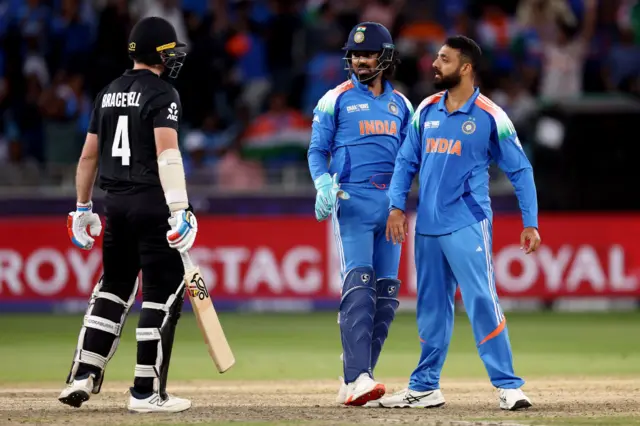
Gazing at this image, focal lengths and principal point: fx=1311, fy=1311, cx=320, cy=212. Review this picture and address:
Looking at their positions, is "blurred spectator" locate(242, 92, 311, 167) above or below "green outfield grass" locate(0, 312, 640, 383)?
above

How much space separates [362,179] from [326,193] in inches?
13.6

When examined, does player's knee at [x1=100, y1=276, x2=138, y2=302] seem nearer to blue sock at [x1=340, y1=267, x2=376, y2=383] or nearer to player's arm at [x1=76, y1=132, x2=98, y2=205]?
player's arm at [x1=76, y1=132, x2=98, y2=205]

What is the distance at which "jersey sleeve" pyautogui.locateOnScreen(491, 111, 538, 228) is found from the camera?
26.7ft

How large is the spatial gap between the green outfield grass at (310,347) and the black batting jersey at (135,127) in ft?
9.37

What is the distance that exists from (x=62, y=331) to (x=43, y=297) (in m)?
1.90

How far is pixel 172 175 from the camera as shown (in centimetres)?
782

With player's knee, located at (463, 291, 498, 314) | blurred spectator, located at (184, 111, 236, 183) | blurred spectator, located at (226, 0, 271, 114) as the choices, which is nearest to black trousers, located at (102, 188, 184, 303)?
player's knee, located at (463, 291, 498, 314)

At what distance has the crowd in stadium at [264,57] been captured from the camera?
1767cm

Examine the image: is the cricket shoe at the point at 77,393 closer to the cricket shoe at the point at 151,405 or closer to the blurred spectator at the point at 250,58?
the cricket shoe at the point at 151,405

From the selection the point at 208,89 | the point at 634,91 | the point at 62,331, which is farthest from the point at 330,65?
the point at 62,331

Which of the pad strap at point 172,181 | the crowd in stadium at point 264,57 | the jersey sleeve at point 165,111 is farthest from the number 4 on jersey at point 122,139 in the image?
the crowd in stadium at point 264,57

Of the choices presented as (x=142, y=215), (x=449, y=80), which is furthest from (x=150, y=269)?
(x=449, y=80)

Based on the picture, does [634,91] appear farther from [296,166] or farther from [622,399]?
[622,399]

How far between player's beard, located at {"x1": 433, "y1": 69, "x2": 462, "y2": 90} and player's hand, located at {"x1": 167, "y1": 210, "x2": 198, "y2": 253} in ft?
5.88
